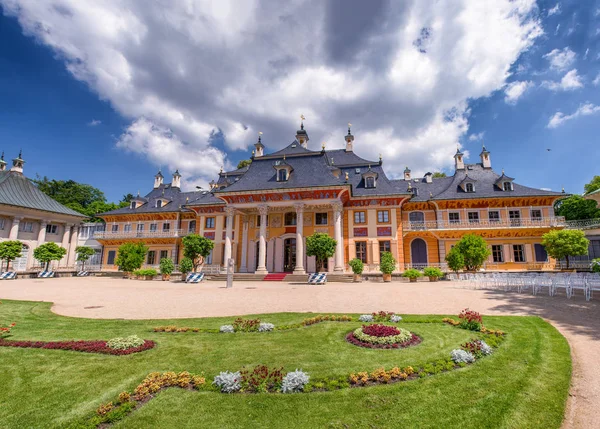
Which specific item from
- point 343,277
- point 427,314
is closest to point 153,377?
point 427,314

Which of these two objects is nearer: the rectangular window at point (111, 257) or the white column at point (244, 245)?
the white column at point (244, 245)

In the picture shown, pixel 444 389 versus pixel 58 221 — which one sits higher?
pixel 58 221

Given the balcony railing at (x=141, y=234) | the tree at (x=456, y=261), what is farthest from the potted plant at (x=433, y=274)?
the balcony railing at (x=141, y=234)

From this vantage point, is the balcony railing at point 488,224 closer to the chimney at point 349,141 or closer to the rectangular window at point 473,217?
the rectangular window at point 473,217

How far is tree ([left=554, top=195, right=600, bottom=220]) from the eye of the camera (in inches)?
1550

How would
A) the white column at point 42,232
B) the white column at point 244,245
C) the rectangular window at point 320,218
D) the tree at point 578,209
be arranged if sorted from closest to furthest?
1. the rectangular window at point 320,218
2. the white column at point 244,245
3. the tree at point 578,209
4. the white column at point 42,232

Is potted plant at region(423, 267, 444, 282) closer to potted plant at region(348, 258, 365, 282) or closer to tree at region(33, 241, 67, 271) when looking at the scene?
potted plant at region(348, 258, 365, 282)

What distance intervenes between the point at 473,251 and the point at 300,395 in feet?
84.6

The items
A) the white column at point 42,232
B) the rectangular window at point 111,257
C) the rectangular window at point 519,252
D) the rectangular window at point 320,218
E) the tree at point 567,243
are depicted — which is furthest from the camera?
the rectangular window at point 111,257

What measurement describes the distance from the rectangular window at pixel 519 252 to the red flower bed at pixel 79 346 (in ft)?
116

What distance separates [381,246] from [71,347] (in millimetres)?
27715

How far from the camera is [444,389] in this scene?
4.68 m

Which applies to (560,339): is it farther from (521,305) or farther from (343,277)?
(343,277)

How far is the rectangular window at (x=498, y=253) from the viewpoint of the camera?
102 feet
